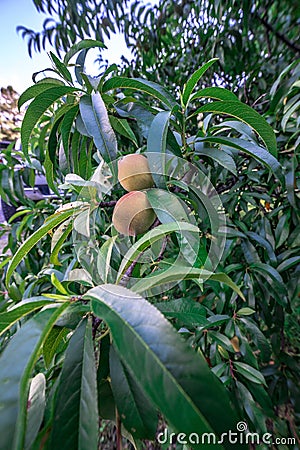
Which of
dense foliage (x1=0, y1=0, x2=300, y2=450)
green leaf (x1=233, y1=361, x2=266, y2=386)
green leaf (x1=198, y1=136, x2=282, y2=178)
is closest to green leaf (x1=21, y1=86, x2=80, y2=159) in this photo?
dense foliage (x1=0, y1=0, x2=300, y2=450)

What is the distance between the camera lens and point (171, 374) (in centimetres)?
18

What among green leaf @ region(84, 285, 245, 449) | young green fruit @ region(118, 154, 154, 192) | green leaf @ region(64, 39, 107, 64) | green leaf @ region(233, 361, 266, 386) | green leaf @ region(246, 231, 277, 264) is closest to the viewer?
green leaf @ region(84, 285, 245, 449)

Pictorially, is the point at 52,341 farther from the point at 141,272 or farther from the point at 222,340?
the point at 222,340

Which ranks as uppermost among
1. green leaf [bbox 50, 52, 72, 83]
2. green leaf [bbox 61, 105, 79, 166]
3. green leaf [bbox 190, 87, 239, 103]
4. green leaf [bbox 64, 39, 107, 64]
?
green leaf [bbox 64, 39, 107, 64]

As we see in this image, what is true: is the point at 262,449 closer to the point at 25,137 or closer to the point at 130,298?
the point at 130,298

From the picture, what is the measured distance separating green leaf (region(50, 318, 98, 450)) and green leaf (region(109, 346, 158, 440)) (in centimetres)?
5

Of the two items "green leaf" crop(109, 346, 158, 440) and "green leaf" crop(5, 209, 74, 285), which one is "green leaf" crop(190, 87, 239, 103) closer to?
"green leaf" crop(5, 209, 74, 285)

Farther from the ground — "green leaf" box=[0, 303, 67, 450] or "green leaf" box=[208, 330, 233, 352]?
"green leaf" box=[0, 303, 67, 450]

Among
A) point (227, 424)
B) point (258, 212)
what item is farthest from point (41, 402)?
point (258, 212)

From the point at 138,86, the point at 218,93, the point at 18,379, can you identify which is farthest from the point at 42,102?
the point at 18,379

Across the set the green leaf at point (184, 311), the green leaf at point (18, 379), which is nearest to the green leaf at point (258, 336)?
the green leaf at point (184, 311)

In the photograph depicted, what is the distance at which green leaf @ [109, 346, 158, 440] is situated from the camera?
26 centimetres

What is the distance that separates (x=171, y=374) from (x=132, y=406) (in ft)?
0.38

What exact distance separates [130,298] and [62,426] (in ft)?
0.33
